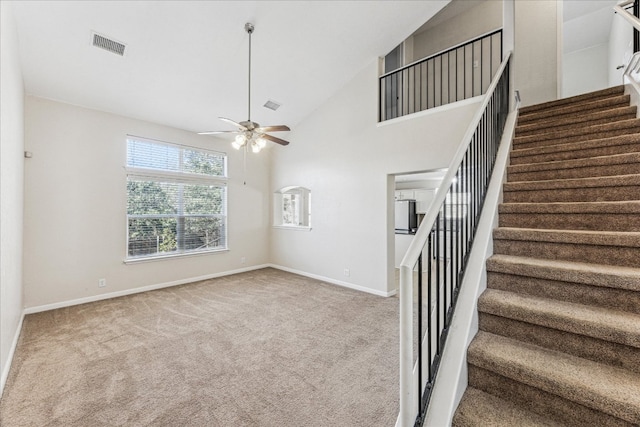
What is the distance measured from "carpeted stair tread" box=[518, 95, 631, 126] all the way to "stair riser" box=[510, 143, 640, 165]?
0.93 meters

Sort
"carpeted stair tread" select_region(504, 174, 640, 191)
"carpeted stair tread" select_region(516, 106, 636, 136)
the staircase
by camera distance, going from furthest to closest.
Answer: "carpeted stair tread" select_region(516, 106, 636, 136)
"carpeted stair tread" select_region(504, 174, 640, 191)
the staircase

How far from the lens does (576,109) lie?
3.17 m

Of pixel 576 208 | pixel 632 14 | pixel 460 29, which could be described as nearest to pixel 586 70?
pixel 460 29

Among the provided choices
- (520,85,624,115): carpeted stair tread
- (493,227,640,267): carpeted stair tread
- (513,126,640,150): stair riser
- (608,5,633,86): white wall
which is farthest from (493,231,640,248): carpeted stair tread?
(608,5,633,86): white wall

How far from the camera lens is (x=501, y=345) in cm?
150

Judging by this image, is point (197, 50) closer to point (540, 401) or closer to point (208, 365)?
point (208, 365)

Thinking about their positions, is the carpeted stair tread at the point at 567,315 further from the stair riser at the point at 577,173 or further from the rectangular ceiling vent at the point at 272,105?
the rectangular ceiling vent at the point at 272,105

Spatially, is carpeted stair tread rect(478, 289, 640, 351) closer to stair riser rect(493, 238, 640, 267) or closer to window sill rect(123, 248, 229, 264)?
stair riser rect(493, 238, 640, 267)

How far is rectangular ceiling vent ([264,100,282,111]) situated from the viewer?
5000mm

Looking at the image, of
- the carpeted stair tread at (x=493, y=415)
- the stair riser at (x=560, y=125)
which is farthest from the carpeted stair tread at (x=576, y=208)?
the carpeted stair tread at (x=493, y=415)

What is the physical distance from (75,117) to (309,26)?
3697 mm

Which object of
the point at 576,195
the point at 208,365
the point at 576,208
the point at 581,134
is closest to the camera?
the point at 576,208

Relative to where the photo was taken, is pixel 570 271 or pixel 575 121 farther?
pixel 575 121

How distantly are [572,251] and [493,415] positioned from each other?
1.23m
